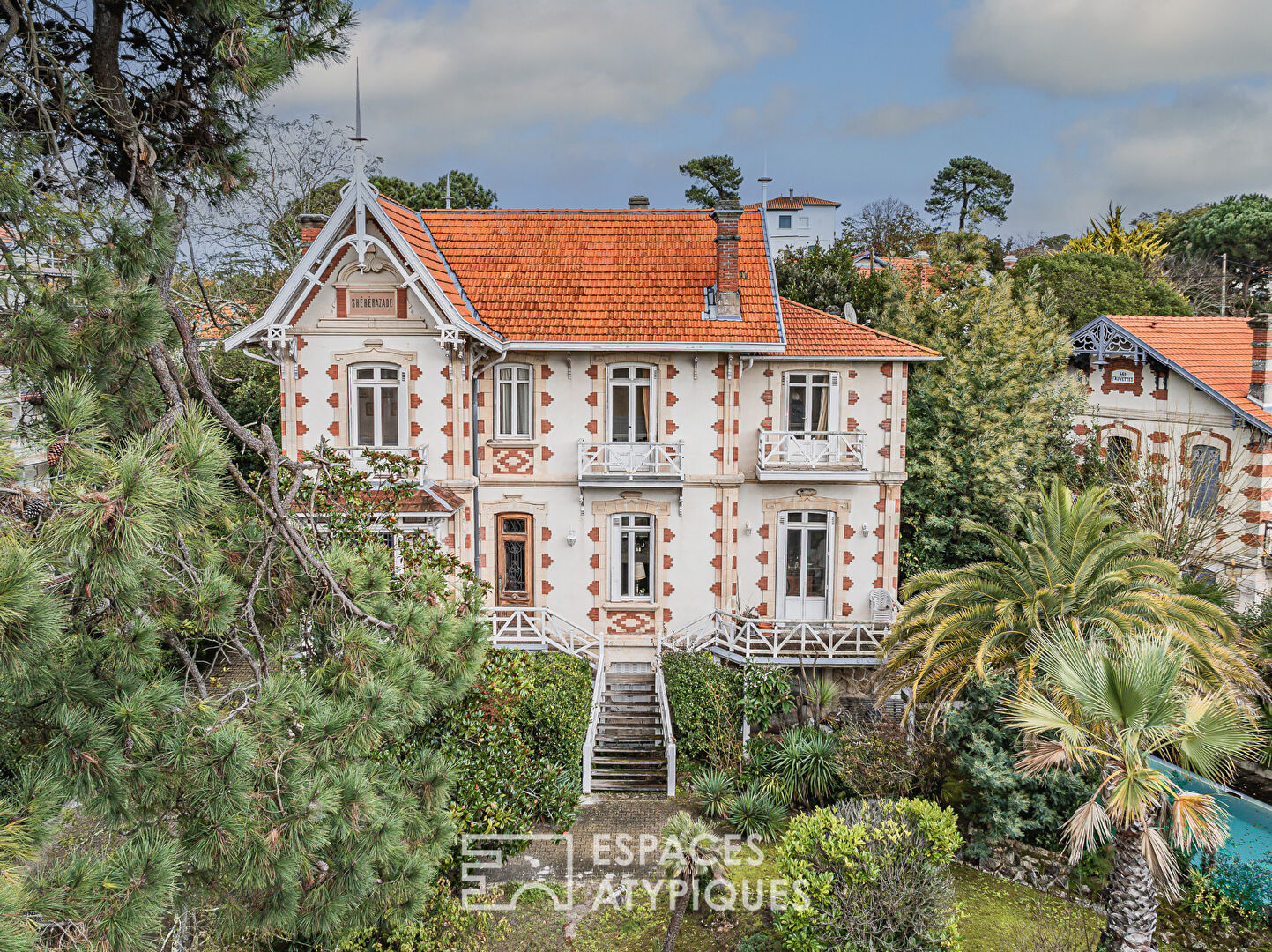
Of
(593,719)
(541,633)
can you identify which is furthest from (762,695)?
(541,633)

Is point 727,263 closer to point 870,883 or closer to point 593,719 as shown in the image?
point 593,719

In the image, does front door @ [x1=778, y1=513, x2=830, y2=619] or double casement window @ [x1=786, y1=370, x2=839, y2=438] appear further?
front door @ [x1=778, y1=513, x2=830, y2=619]

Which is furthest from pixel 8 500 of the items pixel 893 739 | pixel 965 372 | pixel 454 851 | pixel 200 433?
pixel 965 372

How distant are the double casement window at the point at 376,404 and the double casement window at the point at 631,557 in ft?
16.6

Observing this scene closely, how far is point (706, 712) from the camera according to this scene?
60.1 ft

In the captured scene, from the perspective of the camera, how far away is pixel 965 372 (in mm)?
22391

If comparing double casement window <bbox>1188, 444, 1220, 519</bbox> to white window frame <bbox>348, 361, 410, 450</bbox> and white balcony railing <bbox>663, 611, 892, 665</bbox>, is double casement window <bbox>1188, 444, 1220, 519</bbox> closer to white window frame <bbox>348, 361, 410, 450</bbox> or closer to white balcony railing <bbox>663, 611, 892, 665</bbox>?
white balcony railing <bbox>663, 611, 892, 665</bbox>

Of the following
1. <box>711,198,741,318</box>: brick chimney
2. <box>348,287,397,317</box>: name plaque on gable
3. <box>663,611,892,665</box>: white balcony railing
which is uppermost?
<box>711,198,741,318</box>: brick chimney

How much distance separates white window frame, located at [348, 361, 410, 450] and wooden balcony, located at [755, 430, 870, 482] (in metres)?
7.68

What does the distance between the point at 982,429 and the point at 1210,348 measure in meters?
7.84

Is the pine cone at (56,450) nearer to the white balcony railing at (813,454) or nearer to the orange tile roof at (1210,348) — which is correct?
the white balcony railing at (813,454)

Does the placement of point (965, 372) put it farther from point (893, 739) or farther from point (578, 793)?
point (578, 793)

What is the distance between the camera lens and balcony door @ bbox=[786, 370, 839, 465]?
65.6 ft

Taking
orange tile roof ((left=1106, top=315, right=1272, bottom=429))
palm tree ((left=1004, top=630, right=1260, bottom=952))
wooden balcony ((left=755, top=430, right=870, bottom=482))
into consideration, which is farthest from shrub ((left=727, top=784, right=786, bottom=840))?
orange tile roof ((left=1106, top=315, right=1272, bottom=429))
